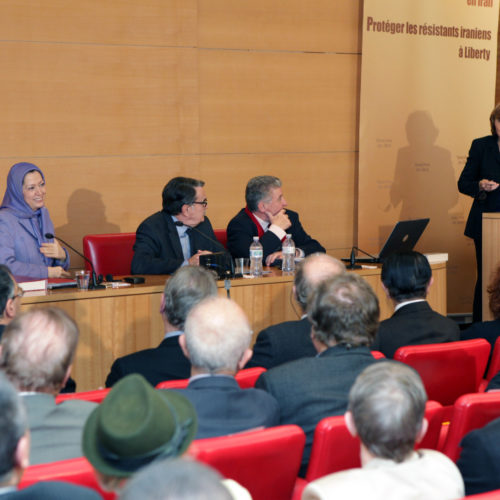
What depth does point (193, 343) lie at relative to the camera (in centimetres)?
227

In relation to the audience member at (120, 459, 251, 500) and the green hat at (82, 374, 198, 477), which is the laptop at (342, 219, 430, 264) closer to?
the green hat at (82, 374, 198, 477)

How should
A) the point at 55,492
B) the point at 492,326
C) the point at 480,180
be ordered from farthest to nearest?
the point at 480,180 < the point at 492,326 < the point at 55,492

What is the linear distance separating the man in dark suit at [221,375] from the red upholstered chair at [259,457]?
18cm

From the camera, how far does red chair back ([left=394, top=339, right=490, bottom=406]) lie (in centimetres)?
280

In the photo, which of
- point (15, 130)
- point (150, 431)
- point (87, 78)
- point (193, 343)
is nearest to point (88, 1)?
point (87, 78)

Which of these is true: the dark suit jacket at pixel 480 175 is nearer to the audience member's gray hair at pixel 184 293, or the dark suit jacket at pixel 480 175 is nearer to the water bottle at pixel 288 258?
the water bottle at pixel 288 258

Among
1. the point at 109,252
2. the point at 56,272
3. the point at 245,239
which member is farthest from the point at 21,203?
the point at 245,239

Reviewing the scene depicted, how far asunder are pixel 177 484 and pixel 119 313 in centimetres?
335

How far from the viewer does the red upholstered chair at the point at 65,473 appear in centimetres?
162

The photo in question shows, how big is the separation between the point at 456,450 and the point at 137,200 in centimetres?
417

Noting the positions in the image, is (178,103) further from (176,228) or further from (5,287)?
(5,287)

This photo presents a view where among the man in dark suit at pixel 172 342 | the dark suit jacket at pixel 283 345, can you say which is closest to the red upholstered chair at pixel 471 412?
the dark suit jacket at pixel 283 345

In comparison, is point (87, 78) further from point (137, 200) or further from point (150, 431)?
point (150, 431)

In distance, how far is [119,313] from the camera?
13.8 feet
